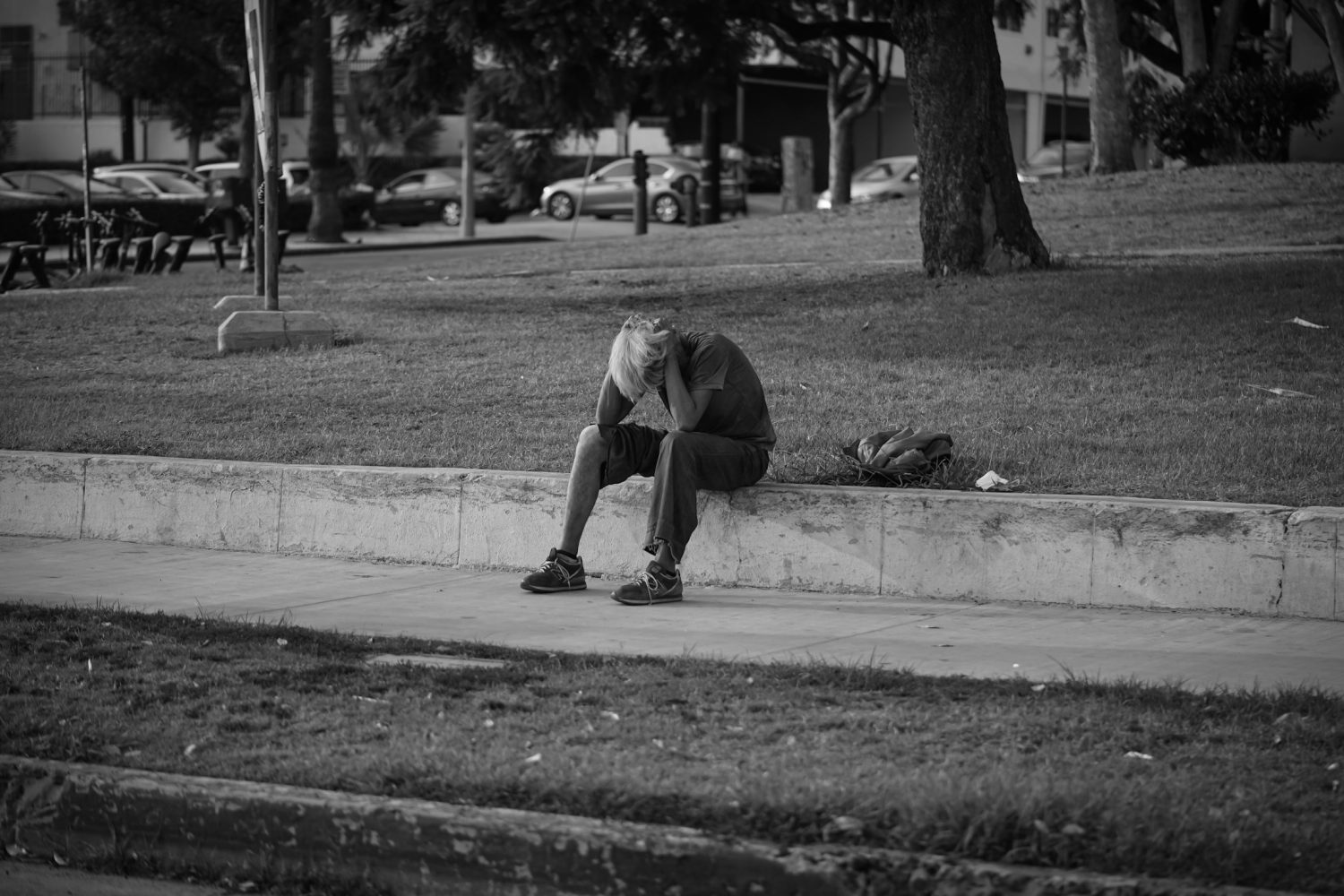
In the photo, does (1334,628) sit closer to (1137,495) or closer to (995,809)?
(1137,495)

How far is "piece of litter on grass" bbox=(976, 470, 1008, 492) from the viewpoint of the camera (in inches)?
302

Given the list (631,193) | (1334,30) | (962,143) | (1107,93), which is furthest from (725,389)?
(631,193)

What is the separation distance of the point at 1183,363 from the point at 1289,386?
2.45 ft

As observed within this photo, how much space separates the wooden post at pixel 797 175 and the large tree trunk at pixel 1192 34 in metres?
7.88

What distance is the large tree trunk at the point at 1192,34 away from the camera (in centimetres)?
2342

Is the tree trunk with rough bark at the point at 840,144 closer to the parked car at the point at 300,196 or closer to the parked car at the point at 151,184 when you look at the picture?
the parked car at the point at 300,196

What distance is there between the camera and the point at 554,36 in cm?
1641

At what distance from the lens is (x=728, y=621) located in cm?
688

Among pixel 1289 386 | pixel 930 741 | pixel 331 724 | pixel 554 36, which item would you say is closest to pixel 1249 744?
pixel 930 741

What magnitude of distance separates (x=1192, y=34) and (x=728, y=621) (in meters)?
19.1

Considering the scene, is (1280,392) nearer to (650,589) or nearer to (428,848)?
(650,589)

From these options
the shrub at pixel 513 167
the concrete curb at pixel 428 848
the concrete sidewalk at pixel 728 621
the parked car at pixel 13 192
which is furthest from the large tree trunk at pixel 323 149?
the concrete curb at pixel 428 848

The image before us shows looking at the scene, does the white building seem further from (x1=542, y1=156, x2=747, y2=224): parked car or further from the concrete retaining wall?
the concrete retaining wall

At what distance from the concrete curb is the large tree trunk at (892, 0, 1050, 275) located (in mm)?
10567
